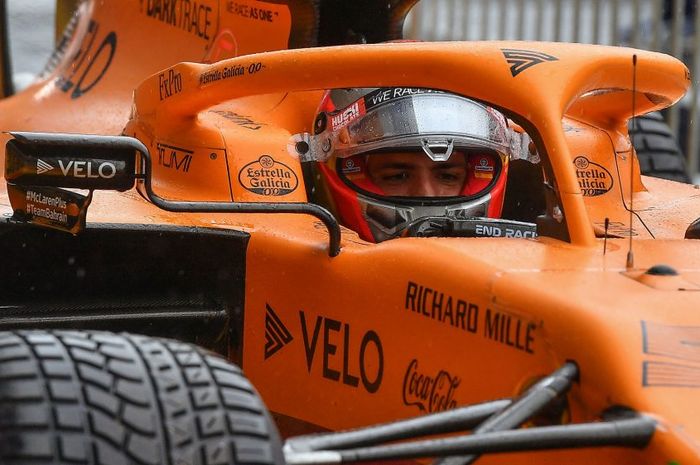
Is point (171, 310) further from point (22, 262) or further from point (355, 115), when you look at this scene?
point (355, 115)

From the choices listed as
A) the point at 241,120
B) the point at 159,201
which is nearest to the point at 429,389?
the point at 159,201

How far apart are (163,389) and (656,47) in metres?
8.84

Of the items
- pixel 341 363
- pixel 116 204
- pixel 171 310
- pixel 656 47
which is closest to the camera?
pixel 341 363

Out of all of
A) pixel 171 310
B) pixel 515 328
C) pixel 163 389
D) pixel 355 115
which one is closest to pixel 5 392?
pixel 163 389

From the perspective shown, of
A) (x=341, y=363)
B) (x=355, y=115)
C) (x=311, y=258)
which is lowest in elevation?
(x=341, y=363)

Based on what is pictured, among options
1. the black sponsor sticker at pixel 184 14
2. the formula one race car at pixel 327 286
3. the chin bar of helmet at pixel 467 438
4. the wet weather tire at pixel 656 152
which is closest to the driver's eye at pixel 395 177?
the formula one race car at pixel 327 286

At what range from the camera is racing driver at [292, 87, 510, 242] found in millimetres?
3854

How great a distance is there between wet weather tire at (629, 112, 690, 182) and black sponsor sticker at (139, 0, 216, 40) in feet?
6.96

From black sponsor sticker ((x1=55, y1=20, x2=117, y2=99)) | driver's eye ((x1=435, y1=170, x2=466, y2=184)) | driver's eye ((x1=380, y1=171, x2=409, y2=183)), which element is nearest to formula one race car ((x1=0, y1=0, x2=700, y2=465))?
driver's eye ((x1=435, y1=170, x2=466, y2=184))

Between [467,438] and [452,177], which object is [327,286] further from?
[467,438]

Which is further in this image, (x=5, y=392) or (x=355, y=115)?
(x=355, y=115)

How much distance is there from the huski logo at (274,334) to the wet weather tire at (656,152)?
300 cm

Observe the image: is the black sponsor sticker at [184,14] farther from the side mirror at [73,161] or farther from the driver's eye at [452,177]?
the side mirror at [73,161]

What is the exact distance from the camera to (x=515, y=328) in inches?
106
